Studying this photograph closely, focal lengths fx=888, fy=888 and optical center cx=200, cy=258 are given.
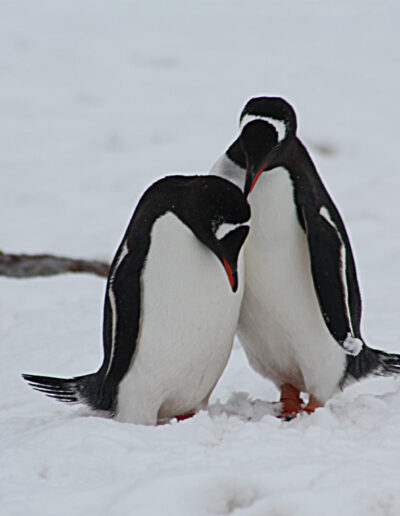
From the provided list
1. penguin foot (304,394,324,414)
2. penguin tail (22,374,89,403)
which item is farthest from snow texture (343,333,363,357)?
penguin tail (22,374,89,403)

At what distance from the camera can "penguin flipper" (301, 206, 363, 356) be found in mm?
2797

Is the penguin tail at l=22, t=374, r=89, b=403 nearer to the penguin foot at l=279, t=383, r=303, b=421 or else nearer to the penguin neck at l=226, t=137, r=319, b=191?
the penguin foot at l=279, t=383, r=303, b=421

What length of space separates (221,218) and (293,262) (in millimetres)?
358

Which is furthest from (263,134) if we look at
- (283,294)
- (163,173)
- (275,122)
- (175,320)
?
→ (163,173)

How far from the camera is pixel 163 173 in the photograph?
9.21 meters

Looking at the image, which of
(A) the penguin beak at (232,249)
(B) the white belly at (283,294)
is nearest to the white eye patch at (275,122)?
(B) the white belly at (283,294)

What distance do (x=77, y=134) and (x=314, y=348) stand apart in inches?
306

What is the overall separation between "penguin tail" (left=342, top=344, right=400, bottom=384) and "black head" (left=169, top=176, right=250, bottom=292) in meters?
0.58

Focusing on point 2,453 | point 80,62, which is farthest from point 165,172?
point 2,453

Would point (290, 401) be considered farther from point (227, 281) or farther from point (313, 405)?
point (227, 281)

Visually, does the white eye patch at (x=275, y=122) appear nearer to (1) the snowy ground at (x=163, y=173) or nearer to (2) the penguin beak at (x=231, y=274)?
(2) the penguin beak at (x=231, y=274)

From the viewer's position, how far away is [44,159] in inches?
382

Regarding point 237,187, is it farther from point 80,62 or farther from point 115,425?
point 80,62

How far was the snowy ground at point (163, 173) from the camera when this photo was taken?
2.07 m
